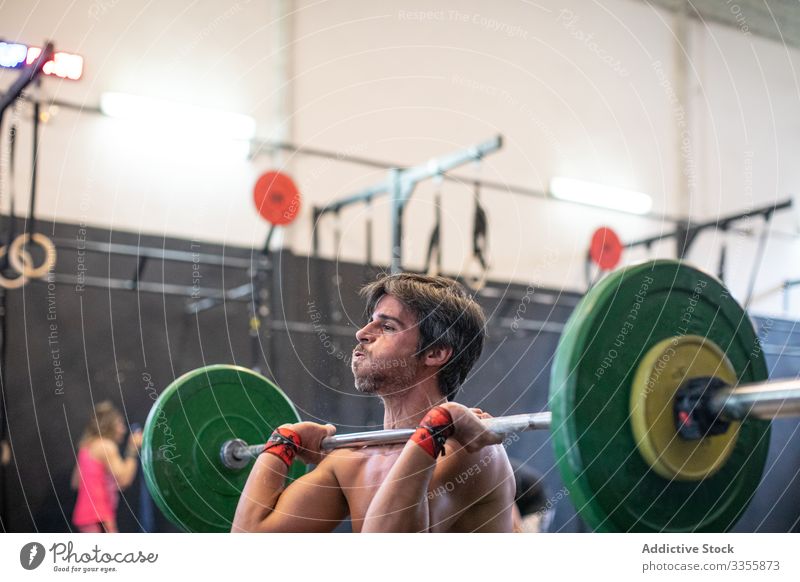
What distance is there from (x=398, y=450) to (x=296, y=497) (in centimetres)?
25

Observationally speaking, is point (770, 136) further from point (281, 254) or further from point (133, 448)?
point (133, 448)

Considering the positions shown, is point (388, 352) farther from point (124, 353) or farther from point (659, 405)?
point (124, 353)

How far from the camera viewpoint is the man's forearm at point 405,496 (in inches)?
56.0

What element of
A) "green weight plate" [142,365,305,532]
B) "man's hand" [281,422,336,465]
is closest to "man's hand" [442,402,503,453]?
"man's hand" [281,422,336,465]

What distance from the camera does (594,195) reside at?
163 inches

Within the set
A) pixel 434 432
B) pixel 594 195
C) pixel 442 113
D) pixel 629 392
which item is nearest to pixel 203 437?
pixel 434 432

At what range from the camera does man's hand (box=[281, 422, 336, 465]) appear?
1715 millimetres

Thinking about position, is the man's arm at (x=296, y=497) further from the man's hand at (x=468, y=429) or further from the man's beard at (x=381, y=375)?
the man's hand at (x=468, y=429)

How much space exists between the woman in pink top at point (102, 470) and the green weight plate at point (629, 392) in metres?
2.11

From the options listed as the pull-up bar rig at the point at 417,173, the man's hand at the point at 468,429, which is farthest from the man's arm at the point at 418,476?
the pull-up bar rig at the point at 417,173

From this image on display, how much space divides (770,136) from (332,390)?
3004 millimetres
